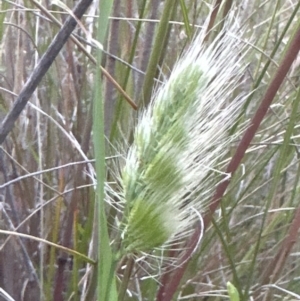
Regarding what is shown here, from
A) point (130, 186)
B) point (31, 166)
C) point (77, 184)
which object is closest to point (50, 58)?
point (130, 186)

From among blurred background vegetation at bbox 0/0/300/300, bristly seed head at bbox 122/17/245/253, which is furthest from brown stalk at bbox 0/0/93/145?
blurred background vegetation at bbox 0/0/300/300

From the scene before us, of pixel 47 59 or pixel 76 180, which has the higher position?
pixel 47 59

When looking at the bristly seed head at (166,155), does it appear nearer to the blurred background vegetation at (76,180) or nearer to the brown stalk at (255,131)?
the brown stalk at (255,131)

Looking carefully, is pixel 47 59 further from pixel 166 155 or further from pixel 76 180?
pixel 76 180

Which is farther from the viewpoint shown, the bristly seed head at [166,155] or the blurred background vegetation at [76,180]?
the blurred background vegetation at [76,180]

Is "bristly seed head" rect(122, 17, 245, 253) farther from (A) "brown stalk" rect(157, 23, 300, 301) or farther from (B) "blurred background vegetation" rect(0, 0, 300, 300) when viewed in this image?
(B) "blurred background vegetation" rect(0, 0, 300, 300)

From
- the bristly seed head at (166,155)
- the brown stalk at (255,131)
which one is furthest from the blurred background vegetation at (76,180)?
the bristly seed head at (166,155)

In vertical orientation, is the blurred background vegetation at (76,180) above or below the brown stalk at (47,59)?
below

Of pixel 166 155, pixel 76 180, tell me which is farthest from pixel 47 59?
pixel 76 180

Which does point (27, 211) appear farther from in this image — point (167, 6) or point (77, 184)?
point (167, 6)

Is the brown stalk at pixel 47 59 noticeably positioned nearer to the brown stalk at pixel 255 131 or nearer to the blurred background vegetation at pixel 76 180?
the brown stalk at pixel 255 131

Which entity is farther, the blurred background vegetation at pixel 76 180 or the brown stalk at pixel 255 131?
the blurred background vegetation at pixel 76 180
